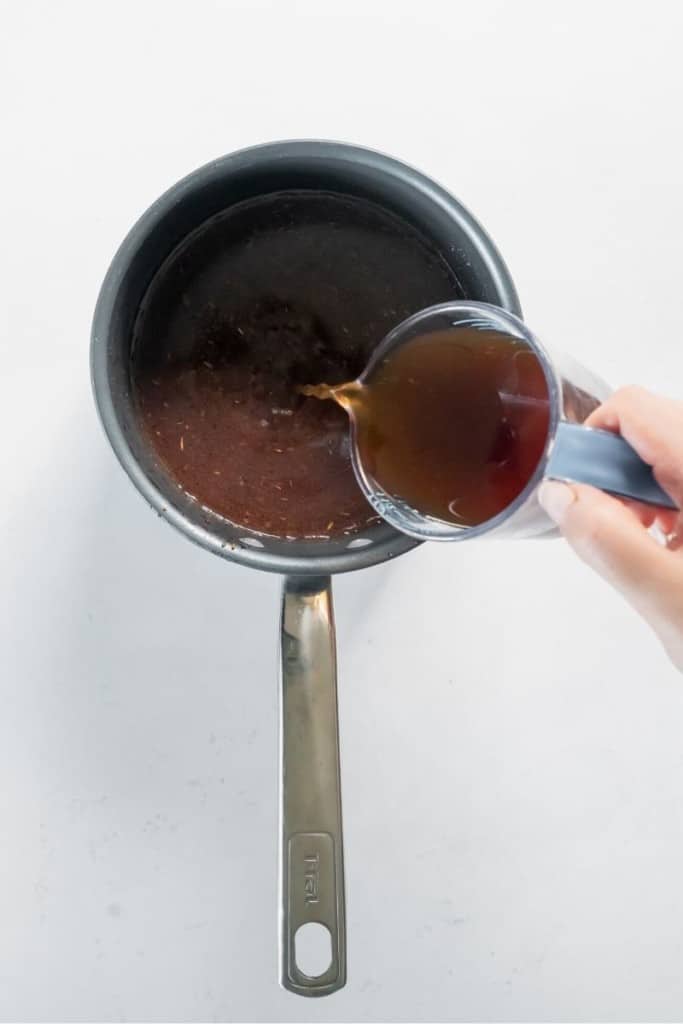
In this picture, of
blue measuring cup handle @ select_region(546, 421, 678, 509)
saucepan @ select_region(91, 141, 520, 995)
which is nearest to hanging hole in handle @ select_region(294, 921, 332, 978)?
saucepan @ select_region(91, 141, 520, 995)

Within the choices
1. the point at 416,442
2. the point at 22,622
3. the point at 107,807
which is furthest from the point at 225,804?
the point at 416,442

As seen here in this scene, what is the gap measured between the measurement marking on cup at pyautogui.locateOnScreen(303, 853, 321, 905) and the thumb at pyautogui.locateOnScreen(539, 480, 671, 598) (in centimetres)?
26

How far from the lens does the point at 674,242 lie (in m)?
0.78

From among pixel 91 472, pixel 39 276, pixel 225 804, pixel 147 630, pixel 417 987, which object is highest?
pixel 39 276

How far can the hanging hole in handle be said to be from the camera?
2.50 feet

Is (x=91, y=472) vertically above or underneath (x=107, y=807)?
above

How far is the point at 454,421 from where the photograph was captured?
62 cm

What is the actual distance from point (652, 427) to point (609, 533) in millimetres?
76

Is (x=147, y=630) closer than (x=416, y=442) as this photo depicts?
No

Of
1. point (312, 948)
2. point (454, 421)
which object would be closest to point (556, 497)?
point (454, 421)

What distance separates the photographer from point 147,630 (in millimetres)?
779

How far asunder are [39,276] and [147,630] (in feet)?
0.90

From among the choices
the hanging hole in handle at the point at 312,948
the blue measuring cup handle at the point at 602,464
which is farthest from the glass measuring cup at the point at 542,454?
the hanging hole in handle at the point at 312,948

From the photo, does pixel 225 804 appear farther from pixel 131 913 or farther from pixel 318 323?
pixel 318 323
